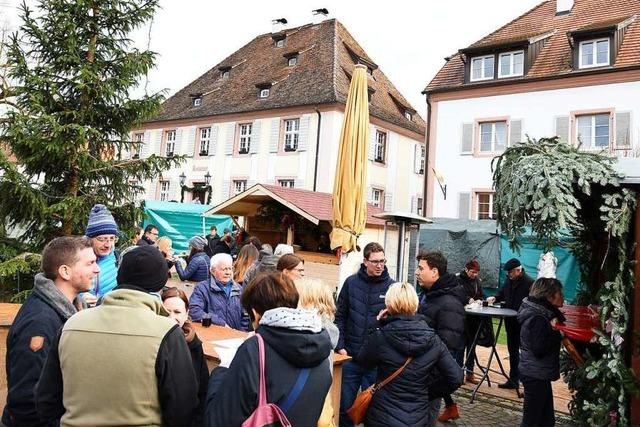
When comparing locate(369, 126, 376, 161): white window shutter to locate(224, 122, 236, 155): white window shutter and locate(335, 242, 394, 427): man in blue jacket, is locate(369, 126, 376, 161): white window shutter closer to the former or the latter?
locate(224, 122, 236, 155): white window shutter

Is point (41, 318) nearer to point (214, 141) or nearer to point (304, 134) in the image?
point (304, 134)

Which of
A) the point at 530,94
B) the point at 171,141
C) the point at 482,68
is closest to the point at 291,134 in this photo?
the point at 171,141

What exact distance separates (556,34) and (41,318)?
76.3 ft

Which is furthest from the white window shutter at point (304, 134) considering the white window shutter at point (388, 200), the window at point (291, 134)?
the white window shutter at point (388, 200)

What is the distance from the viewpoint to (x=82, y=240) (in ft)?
9.01

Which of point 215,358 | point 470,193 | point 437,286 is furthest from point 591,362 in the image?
point 470,193

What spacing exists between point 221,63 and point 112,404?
33.4 meters

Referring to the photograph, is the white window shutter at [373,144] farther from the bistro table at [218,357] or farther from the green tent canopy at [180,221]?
the bistro table at [218,357]

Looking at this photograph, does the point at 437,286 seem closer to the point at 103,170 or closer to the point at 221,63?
the point at 103,170

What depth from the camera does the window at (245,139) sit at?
26.4m

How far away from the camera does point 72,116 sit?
25.4 ft

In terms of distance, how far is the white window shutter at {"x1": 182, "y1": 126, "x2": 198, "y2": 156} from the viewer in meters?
28.4

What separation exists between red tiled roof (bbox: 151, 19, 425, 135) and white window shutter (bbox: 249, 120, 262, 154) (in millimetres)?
785

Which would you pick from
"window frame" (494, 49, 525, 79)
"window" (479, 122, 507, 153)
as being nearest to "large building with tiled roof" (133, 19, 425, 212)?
"window" (479, 122, 507, 153)
